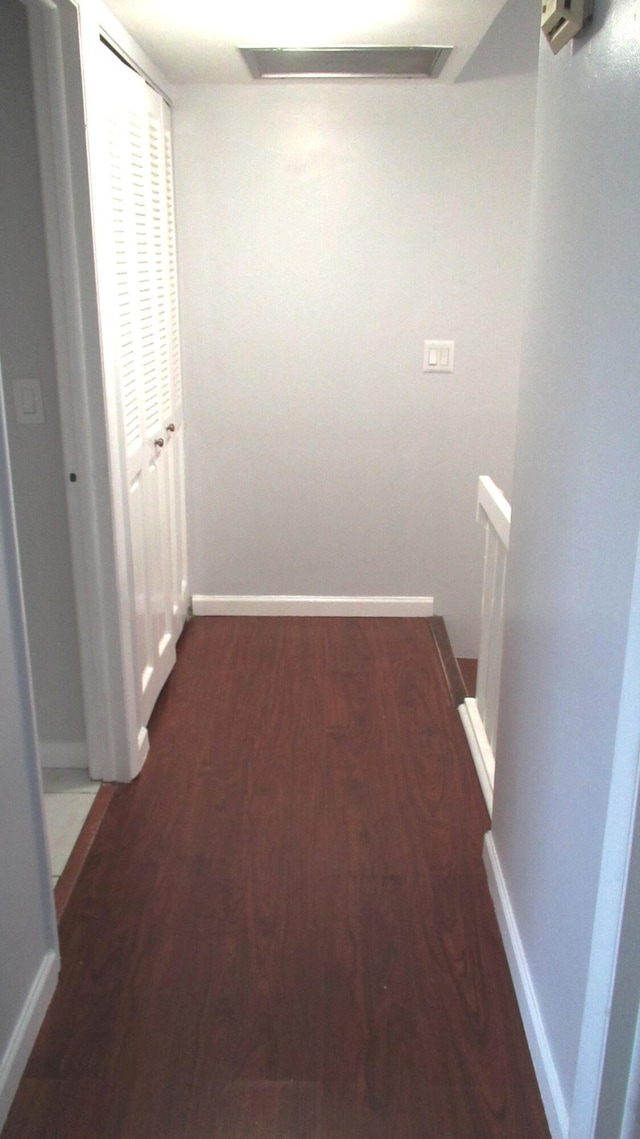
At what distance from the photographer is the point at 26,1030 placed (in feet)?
5.63

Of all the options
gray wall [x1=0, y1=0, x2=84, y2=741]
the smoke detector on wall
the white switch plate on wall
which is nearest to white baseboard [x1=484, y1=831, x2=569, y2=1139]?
gray wall [x1=0, y1=0, x2=84, y2=741]

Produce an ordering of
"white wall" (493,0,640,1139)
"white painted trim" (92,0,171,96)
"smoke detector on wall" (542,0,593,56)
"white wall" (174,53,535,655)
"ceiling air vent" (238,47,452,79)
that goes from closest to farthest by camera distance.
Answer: "white wall" (493,0,640,1139) → "smoke detector on wall" (542,0,593,56) → "white painted trim" (92,0,171,96) → "ceiling air vent" (238,47,452,79) → "white wall" (174,53,535,655)

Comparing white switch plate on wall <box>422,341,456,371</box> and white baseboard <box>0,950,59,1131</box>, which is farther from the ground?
white switch plate on wall <box>422,341,456,371</box>

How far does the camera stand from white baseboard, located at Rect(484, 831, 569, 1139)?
155 centimetres

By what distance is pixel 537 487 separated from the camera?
69.9 inches

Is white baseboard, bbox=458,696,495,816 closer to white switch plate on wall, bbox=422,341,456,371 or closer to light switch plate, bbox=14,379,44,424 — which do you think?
white switch plate on wall, bbox=422,341,456,371

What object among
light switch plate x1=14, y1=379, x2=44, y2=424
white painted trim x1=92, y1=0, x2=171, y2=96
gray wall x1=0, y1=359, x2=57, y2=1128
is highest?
white painted trim x1=92, y1=0, x2=171, y2=96

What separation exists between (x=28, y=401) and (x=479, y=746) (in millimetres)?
1555

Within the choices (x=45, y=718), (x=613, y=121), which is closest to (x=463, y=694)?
(x=45, y=718)

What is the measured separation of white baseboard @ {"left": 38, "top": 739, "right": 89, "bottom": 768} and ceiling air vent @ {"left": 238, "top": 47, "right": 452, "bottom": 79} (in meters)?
2.04

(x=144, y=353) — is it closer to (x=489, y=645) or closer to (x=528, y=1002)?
(x=489, y=645)

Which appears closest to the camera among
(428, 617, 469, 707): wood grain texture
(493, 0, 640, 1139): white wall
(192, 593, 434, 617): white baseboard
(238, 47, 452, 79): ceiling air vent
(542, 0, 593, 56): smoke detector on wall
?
(493, 0, 640, 1139): white wall

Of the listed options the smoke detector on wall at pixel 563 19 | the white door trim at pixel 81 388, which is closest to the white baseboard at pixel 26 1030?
the white door trim at pixel 81 388

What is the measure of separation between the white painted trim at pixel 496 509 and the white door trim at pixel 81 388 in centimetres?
98
